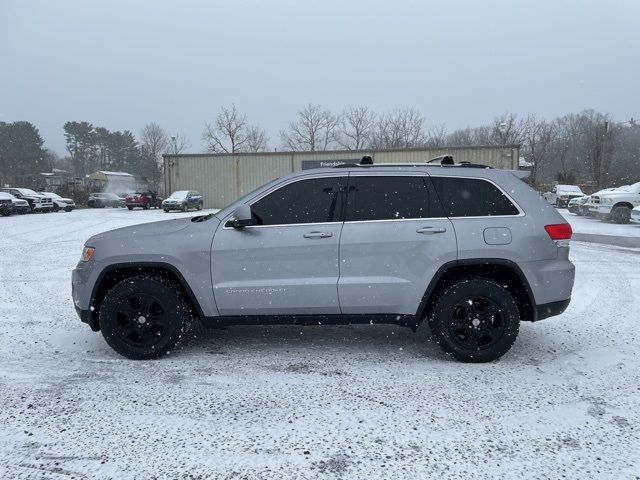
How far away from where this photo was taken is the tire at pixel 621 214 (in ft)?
58.6

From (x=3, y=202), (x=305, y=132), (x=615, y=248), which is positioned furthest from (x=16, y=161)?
(x=615, y=248)

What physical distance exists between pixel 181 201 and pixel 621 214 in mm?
24000

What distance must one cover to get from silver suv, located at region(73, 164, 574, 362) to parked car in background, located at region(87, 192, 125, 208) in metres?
37.9

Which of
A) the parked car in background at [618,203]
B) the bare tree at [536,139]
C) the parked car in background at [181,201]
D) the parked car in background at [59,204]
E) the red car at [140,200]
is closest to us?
the parked car in background at [618,203]

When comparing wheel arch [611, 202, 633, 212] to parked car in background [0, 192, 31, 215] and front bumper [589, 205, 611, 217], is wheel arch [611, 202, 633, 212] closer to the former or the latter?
front bumper [589, 205, 611, 217]

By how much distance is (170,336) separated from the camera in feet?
13.4

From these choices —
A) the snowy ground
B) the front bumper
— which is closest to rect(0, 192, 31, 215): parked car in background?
the snowy ground

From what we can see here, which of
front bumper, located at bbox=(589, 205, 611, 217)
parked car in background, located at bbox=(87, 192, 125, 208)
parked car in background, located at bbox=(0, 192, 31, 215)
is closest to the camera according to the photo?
front bumper, located at bbox=(589, 205, 611, 217)

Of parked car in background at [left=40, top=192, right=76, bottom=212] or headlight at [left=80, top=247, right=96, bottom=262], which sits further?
parked car in background at [left=40, top=192, right=76, bottom=212]

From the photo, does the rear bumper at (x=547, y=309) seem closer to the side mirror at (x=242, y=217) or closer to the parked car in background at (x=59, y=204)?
the side mirror at (x=242, y=217)

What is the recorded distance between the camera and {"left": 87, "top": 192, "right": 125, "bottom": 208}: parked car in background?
38.3m

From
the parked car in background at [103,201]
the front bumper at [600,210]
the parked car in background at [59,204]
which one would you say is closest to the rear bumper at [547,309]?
the front bumper at [600,210]

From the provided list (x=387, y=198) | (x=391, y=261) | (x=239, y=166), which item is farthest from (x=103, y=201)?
(x=391, y=261)

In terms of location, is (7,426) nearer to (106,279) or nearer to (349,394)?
(106,279)
